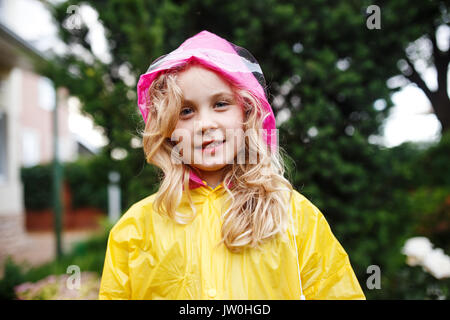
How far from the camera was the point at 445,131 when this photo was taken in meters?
5.31

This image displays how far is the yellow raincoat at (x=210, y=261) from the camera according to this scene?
127 centimetres

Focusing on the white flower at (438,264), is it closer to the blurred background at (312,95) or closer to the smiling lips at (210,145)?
the blurred background at (312,95)

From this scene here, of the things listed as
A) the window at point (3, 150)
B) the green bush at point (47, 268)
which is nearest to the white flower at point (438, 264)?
the green bush at point (47, 268)

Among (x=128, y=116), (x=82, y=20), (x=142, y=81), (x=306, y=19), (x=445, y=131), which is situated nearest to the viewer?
(x=142, y=81)

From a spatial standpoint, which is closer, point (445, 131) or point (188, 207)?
point (188, 207)

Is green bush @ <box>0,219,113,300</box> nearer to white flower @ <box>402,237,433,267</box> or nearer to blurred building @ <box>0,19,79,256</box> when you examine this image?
blurred building @ <box>0,19,79,256</box>

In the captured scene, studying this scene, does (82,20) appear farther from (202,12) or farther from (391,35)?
(391,35)

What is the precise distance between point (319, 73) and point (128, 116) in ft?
5.74

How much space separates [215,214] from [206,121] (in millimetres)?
376

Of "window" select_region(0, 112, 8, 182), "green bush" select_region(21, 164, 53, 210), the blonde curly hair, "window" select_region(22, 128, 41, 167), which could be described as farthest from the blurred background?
"window" select_region(22, 128, 41, 167)

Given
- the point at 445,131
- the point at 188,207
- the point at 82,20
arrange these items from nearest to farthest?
1. the point at 188,207
2. the point at 82,20
3. the point at 445,131

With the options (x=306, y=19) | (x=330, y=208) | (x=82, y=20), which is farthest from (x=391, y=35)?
(x=82, y=20)

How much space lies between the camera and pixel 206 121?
1.33 metres

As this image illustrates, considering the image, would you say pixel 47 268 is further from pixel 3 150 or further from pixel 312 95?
pixel 312 95
